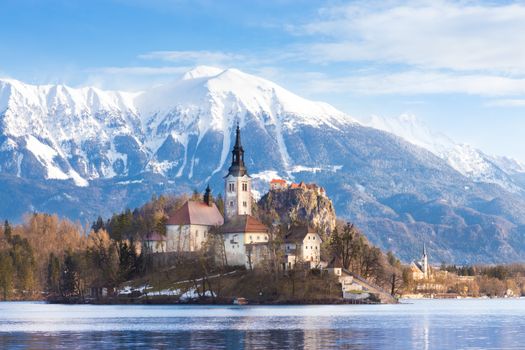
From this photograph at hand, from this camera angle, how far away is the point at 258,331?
125 meters

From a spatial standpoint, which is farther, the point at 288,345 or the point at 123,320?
the point at 123,320

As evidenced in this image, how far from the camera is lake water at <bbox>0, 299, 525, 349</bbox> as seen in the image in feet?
347

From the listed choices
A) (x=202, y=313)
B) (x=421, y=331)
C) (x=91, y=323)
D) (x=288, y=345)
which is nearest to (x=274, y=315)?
(x=202, y=313)

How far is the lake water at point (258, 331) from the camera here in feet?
347

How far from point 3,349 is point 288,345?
2634 centimetres

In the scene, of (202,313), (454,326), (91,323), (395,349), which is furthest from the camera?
(202,313)

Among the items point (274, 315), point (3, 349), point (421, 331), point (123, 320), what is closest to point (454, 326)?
point (421, 331)

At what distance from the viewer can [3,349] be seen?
10062cm

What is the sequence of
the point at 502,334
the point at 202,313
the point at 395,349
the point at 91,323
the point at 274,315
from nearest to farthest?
the point at 395,349 → the point at 502,334 → the point at 91,323 → the point at 274,315 → the point at 202,313

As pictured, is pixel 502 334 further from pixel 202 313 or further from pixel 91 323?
pixel 202 313

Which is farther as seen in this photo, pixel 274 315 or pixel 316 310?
pixel 316 310

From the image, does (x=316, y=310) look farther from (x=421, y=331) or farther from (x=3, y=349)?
(x=3, y=349)

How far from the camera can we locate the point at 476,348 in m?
100

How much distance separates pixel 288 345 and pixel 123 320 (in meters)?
54.4
